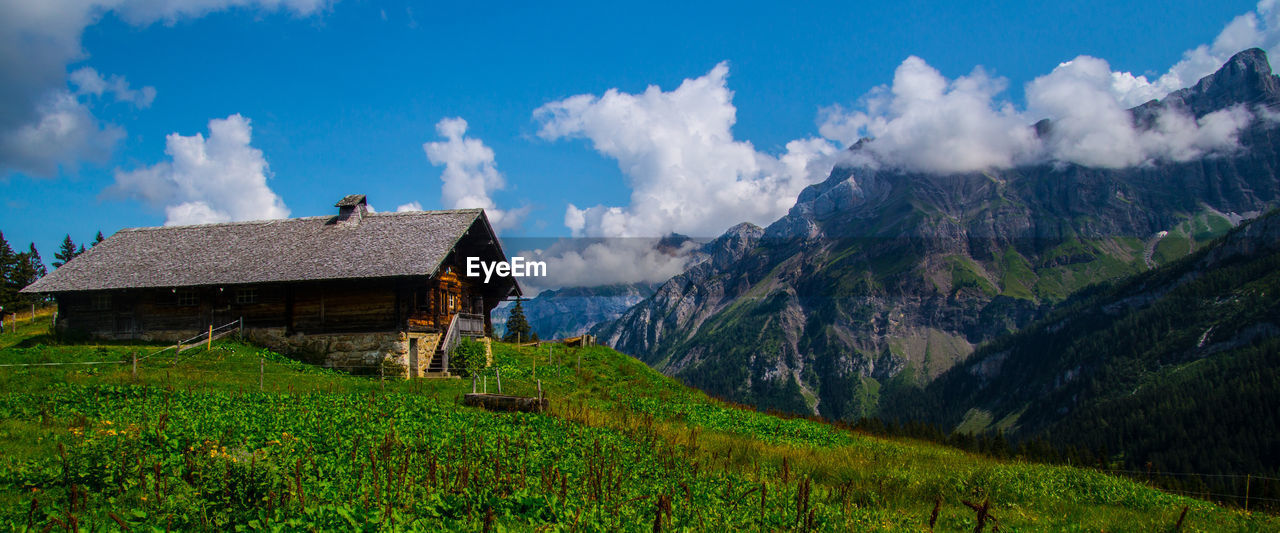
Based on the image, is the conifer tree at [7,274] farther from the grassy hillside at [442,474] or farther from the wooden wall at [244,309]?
the grassy hillside at [442,474]

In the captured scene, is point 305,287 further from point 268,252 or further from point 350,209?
point 350,209

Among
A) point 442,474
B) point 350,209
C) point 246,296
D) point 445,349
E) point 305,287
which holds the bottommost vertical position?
point 442,474

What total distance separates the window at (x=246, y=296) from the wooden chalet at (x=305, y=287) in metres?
0.05

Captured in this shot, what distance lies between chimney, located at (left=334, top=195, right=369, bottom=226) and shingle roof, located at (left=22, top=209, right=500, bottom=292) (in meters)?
0.49

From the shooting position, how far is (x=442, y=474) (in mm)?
9125

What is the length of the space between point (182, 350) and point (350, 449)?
2434cm

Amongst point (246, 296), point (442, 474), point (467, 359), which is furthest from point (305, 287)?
point (442, 474)

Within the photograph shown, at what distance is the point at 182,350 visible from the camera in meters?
30.2

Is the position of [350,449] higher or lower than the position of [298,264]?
lower

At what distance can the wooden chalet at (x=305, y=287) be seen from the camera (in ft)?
109

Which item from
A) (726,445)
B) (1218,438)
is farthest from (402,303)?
(1218,438)

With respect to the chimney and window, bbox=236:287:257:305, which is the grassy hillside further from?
the chimney

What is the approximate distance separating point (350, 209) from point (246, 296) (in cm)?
739

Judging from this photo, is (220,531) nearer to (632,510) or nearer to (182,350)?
(632,510)
